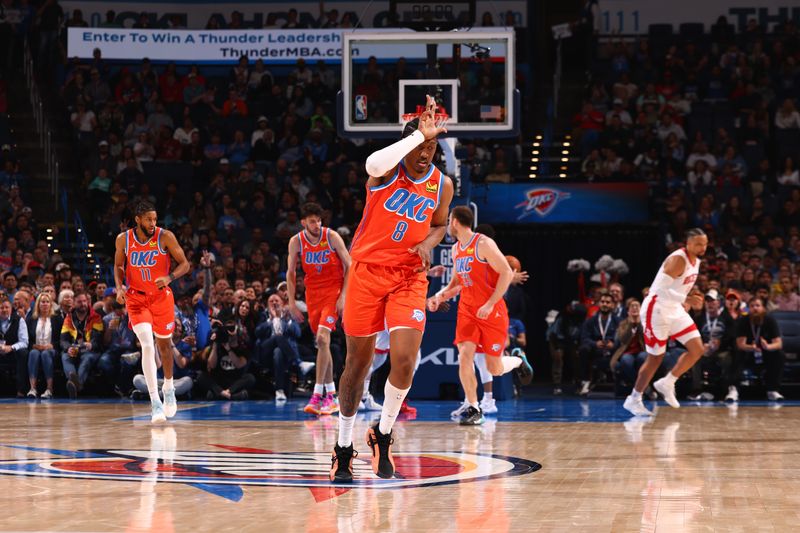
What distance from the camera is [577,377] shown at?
15.5 meters

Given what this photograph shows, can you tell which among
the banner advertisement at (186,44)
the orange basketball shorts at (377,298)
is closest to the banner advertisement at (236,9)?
the banner advertisement at (186,44)

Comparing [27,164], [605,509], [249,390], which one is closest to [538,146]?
[249,390]

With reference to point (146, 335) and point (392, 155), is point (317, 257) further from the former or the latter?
point (392, 155)

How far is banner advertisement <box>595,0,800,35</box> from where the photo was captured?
22984 millimetres

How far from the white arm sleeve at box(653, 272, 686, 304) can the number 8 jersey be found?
212 inches

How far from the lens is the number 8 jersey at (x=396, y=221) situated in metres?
6.58

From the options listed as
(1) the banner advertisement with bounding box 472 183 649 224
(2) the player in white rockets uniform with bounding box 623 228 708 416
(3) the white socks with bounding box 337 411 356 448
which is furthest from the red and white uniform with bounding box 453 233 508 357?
(1) the banner advertisement with bounding box 472 183 649 224

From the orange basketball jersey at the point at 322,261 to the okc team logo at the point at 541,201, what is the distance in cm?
711

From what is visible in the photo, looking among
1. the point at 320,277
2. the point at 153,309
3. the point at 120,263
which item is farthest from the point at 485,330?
the point at 120,263

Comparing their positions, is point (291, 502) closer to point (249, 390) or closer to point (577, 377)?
point (249, 390)

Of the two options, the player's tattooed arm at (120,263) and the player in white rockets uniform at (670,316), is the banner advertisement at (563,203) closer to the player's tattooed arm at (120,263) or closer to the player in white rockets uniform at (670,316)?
the player in white rockets uniform at (670,316)

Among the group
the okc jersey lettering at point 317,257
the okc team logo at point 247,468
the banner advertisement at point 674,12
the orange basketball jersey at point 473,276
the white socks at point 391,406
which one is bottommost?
the okc team logo at point 247,468

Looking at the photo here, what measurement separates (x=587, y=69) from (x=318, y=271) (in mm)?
12835

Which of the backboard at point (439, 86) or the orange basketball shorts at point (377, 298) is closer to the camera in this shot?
the orange basketball shorts at point (377, 298)
